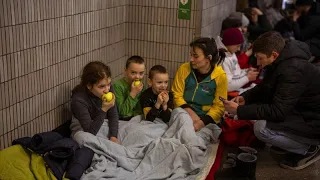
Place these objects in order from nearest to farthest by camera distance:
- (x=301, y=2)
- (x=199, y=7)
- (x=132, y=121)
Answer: (x=132, y=121) < (x=199, y=7) < (x=301, y=2)

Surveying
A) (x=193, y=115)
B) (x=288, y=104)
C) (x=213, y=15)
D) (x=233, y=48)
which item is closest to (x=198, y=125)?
(x=193, y=115)

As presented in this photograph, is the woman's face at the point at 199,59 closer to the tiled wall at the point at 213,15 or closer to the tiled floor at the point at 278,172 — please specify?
the tiled wall at the point at 213,15

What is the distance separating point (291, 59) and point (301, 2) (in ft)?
11.3

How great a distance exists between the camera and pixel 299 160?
343 centimetres

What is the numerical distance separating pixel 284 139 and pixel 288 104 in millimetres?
296

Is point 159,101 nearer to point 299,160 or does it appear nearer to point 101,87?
point 101,87

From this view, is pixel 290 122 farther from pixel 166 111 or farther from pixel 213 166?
pixel 166 111

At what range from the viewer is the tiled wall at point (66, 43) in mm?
2904

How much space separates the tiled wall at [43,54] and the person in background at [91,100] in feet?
0.65


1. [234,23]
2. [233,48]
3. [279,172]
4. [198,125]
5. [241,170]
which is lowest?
[279,172]

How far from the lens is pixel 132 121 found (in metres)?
3.64

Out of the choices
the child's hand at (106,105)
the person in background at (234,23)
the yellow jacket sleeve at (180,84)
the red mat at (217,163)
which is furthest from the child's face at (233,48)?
the child's hand at (106,105)

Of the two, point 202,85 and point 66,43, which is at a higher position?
point 66,43

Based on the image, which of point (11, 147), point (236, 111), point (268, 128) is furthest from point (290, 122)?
point (11, 147)
